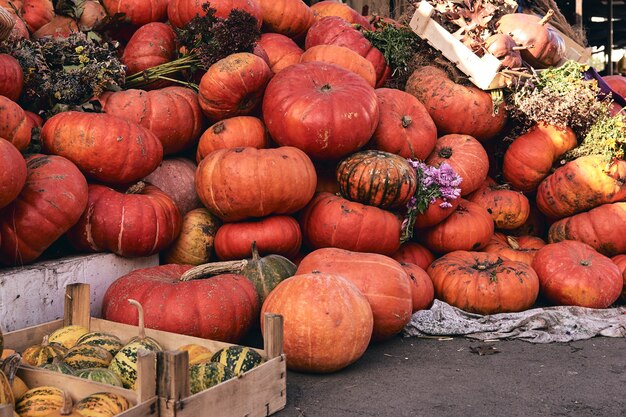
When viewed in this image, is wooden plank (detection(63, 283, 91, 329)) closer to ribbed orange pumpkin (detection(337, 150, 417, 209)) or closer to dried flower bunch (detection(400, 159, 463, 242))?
ribbed orange pumpkin (detection(337, 150, 417, 209))

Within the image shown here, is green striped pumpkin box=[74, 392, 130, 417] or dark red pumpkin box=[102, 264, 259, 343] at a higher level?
green striped pumpkin box=[74, 392, 130, 417]

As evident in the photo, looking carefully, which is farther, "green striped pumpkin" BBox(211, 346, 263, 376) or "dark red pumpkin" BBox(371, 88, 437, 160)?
"dark red pumpkin" BBox(371, 88, 437, 160)

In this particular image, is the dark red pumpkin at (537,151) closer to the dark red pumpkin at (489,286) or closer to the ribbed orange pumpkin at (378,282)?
the dark red pumpkin at (489,286)

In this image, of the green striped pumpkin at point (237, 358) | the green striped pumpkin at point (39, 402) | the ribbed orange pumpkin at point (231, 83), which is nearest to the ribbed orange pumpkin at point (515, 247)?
the ribbed orange pumpkin at point (231, 83)

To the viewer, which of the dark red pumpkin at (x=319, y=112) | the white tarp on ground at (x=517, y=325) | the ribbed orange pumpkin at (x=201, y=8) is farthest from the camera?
the ribbed orange pumpkin at (x=201, y=8)

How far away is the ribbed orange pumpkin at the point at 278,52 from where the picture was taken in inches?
238

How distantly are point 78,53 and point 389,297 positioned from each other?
3.01 metres

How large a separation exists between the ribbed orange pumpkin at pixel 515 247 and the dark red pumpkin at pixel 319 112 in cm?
155

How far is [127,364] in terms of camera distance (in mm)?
2945

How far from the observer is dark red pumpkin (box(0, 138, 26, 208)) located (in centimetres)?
353

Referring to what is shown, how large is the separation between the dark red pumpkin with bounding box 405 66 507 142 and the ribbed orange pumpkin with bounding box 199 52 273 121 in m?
1.66

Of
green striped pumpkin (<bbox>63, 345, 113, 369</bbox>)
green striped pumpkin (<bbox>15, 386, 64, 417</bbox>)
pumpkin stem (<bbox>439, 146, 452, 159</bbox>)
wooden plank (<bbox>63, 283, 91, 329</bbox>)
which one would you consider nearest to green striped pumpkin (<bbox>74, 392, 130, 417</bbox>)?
green striped pumpkin (<bbox>15, 386, 64, 417</bbox>)

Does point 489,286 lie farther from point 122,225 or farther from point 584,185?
point 122,225

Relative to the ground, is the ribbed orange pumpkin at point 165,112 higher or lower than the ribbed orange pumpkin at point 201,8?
lower
